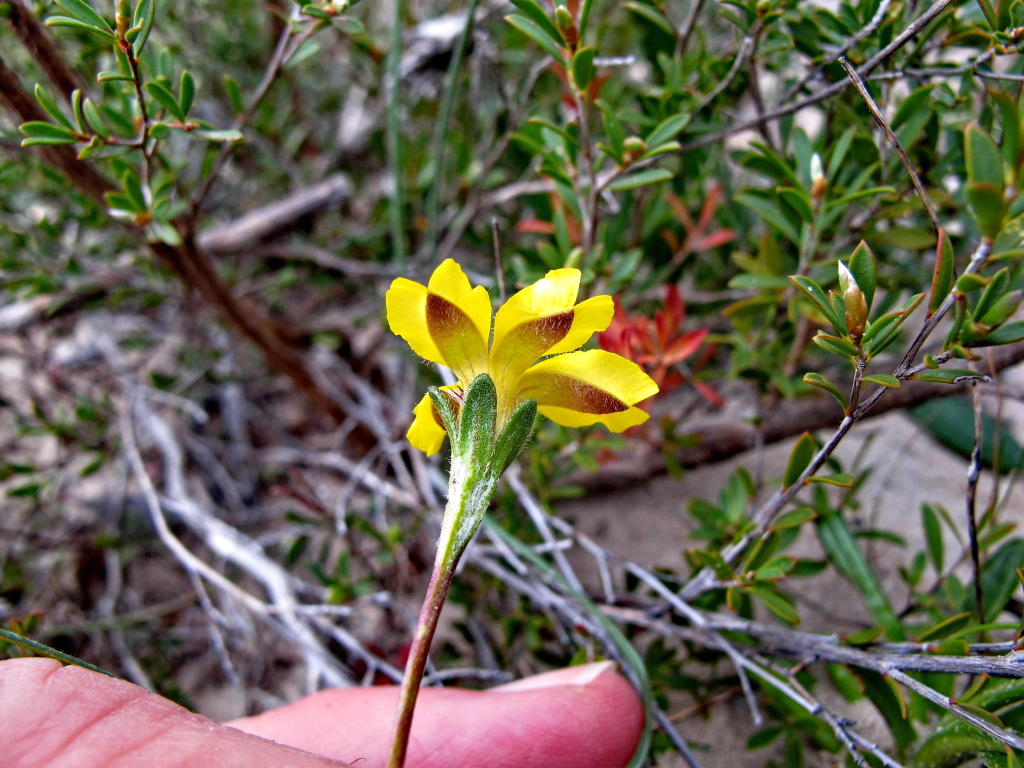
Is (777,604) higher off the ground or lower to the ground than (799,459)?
lower

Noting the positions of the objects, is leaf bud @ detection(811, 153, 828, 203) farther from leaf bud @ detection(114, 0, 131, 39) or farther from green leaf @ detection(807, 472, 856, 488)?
leaf bud @ detection(114, 0, 131, 39)

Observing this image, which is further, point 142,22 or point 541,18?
point 541,18

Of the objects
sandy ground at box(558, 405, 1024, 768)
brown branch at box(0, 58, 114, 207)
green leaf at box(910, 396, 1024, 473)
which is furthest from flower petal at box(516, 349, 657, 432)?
green leaf at box(910, 396, 1024, 473)

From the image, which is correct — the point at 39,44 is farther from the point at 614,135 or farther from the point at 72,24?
the point at 614,135

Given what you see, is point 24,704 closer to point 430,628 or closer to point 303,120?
point 430,628

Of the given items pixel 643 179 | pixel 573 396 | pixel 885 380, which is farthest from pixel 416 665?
pixel 643 179
